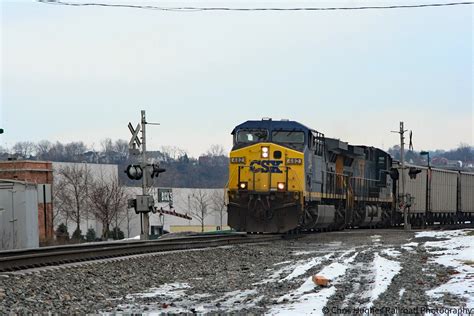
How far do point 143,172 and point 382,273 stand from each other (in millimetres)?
15032

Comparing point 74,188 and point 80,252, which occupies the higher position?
point 74,188

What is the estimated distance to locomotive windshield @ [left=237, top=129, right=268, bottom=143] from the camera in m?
24.7

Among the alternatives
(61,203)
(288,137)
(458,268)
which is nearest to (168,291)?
(458,268)

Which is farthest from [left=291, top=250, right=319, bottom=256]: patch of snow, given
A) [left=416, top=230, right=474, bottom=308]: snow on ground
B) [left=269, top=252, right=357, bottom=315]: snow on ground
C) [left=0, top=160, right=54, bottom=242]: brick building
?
[left=0, top=160, right=54, bottom=242]: brick building

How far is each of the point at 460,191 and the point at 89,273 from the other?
143 feet

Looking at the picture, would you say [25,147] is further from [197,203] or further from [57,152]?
[197,203]

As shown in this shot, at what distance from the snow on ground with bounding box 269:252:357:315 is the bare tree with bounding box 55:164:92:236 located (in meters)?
48.9

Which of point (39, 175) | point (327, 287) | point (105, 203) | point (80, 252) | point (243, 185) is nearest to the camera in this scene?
point (327, 287)

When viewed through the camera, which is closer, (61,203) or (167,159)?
(61,203)

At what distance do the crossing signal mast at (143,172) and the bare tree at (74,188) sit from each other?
1280 inches

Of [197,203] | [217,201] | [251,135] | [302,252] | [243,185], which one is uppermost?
[251,135]

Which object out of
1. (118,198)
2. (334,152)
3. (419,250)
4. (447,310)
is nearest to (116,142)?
(118,198)

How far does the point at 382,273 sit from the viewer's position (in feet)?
40.0

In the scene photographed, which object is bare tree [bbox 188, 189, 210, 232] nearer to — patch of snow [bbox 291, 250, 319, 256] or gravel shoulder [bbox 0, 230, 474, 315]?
patch of snow [bbox 291, 250, 319, 256]
